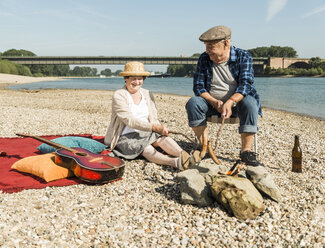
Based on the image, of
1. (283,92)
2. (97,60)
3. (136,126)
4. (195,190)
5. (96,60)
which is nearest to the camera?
(195,190)

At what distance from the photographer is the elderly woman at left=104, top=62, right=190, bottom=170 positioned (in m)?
4.19

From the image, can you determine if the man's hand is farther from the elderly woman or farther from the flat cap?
the flat cap

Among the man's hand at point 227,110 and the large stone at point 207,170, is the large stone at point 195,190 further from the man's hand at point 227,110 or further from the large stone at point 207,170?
the man's hand at point 227,110

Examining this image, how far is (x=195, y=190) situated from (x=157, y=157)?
1.32 m

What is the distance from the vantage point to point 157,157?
14.0ft

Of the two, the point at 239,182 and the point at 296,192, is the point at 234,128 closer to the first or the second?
the point at 296,192

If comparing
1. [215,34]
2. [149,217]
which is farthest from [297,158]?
[149,217]

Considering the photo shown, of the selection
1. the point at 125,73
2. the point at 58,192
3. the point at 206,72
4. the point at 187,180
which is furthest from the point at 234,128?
the point at 58,192

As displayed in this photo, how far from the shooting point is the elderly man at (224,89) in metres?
4.00

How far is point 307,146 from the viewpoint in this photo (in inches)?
230

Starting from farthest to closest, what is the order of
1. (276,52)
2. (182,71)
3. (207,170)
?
(182,71)
(276,52)
(207,170)

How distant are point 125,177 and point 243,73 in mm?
2204

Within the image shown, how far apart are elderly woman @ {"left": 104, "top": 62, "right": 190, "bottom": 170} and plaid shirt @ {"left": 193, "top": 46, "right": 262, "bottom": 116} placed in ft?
2.67

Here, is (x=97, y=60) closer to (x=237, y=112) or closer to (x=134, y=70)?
(x=134, y=70)
